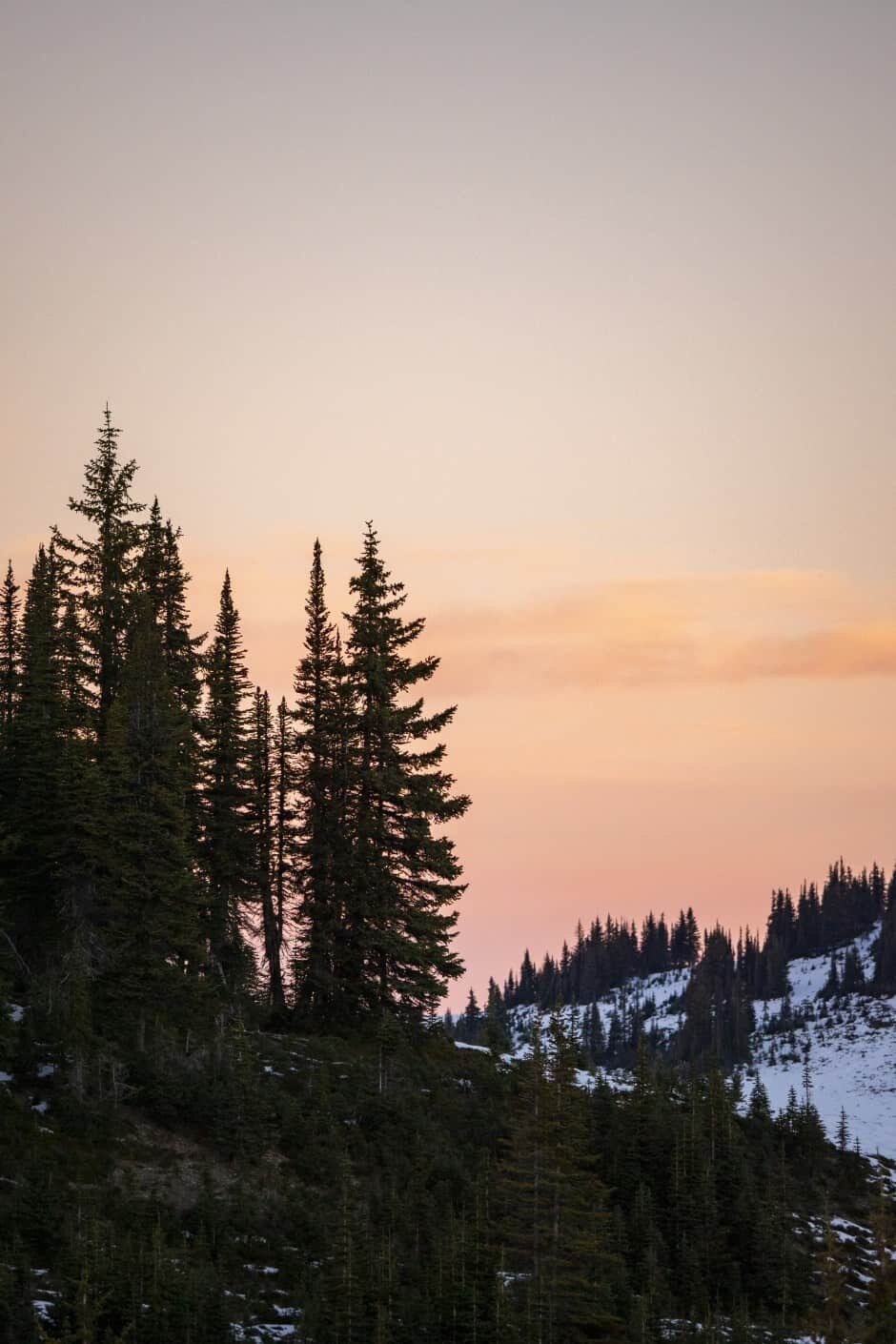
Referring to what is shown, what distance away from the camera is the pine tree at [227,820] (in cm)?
4406

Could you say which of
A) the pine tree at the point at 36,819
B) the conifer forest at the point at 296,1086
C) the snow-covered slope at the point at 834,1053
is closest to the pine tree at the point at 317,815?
the conifer forest at the point at 296,1086

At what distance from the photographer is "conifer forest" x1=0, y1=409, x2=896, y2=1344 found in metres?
23.9

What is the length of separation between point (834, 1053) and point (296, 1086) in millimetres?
121655

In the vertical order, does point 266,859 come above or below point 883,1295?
above

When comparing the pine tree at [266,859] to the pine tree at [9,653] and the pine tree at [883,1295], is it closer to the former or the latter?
the pine tree at [9,653]

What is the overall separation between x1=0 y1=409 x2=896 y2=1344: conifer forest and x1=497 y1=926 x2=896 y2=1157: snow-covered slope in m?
49.1

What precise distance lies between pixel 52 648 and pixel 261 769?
924 centimetres

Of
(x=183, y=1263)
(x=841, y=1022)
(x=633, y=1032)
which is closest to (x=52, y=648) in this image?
(x=183, y=1263)

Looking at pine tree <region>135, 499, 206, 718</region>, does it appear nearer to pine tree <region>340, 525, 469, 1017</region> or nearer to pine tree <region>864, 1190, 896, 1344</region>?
pine tree <region>340, 525, 469, 1017</region>

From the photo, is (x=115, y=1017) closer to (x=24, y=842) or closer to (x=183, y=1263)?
(x=24, y=842)

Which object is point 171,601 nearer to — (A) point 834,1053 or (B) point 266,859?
(B) point 266,859

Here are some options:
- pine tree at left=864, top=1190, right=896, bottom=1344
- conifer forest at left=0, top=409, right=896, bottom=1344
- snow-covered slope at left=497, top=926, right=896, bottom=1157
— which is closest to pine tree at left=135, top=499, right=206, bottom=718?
conifer forest at left=0, top=409, right=896, bottom=1344

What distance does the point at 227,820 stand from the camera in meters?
45.1

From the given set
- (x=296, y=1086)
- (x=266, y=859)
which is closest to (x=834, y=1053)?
(x=266, y=859)
